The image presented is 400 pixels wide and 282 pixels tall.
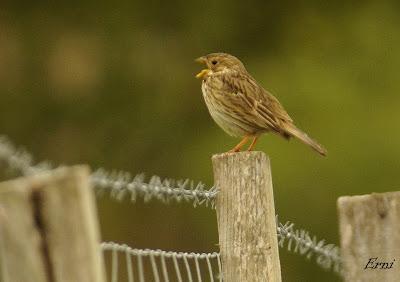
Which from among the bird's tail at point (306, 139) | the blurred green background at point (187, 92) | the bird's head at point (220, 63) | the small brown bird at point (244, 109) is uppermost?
the blurred green background at point (187, 92)

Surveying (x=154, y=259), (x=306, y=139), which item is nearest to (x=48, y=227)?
(x=154, y=259)

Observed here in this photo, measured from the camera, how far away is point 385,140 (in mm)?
18422

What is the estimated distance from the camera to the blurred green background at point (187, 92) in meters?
18.5

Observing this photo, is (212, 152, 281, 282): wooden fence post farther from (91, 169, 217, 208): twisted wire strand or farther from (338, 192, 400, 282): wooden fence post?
(338, 192, 400, 282): wooden fence post

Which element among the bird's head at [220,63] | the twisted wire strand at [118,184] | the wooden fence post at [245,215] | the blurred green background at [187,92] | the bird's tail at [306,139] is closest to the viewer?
the twisted wire strand at [118,184]

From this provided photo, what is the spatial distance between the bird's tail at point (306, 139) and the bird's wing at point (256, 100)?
0.05 meters

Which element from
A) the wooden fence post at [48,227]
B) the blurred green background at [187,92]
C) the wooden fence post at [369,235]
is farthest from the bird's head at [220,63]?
the blurred green background at [187,92]

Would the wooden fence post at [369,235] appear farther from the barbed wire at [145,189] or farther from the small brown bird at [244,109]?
the small brown bird at [244,109]

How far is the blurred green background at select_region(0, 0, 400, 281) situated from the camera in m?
18.5

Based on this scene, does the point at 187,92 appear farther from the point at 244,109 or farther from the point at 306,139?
the point at 306,139

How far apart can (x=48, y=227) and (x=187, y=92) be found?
1862cm

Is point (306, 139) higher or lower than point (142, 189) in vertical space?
higher

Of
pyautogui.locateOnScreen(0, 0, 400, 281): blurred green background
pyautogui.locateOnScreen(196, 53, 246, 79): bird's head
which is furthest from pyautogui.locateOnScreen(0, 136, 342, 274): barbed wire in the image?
pyautogui.locateOnScreen(0, 0, 400, 281): blurred green background

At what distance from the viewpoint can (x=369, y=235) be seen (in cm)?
370
